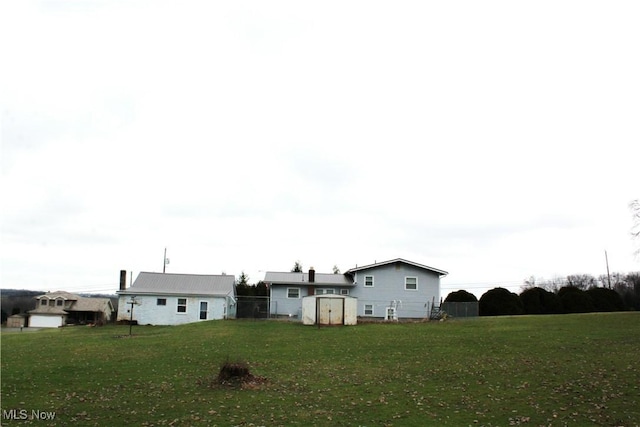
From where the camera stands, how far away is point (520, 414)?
13.3 metres

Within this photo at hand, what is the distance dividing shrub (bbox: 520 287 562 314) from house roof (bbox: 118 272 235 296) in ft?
94.8

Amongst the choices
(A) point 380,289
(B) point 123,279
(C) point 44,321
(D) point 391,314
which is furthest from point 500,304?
(C) point 44,321

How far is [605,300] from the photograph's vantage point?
5181 centimetres

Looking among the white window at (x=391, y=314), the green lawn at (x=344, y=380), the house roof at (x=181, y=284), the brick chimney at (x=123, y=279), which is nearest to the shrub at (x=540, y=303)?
the white window at (x=391, y=314)

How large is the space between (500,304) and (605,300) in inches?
380

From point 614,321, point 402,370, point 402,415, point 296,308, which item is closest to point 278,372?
point 402,370

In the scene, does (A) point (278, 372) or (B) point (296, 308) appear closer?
(A) point (278, 372)

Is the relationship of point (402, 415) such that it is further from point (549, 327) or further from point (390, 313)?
point (390, 313)

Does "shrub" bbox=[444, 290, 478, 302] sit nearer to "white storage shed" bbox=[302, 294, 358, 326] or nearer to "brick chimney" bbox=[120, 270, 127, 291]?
"white storage shed" bbox=[302, 294, 358, 326]

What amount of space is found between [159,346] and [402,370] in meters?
13.0

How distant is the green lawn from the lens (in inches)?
526

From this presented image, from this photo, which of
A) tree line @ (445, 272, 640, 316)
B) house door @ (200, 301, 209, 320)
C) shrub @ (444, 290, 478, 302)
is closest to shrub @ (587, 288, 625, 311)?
tree line @ (445, 272, 640, 316)

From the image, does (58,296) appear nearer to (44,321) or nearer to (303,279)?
(44,321)

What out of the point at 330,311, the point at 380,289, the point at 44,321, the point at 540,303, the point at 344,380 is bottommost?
the point at 344,380
